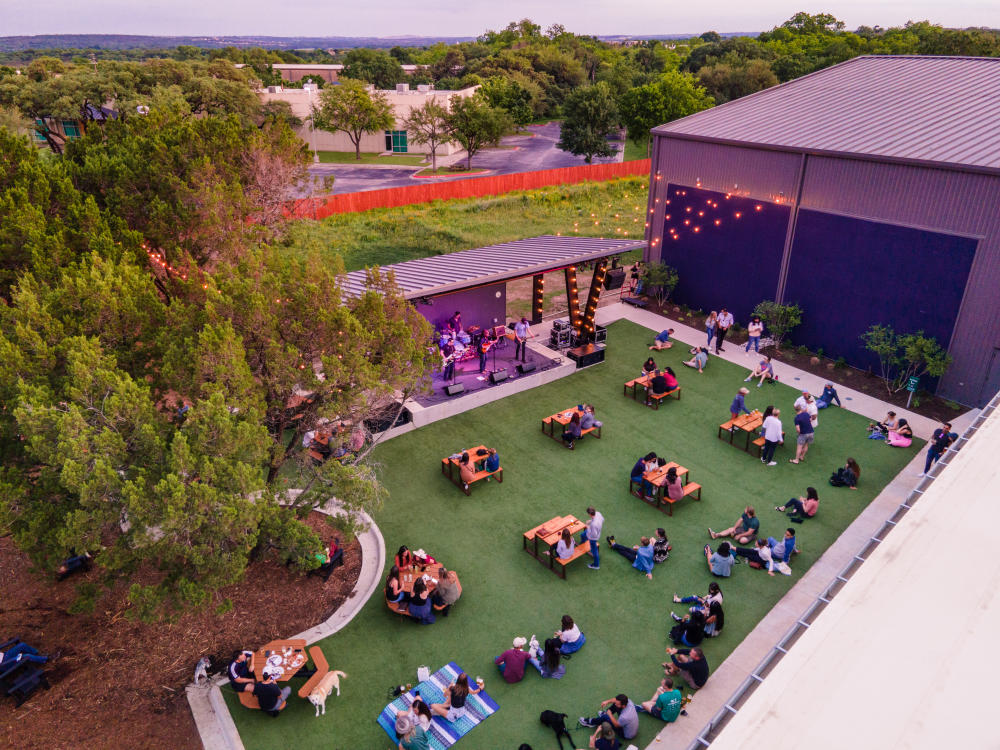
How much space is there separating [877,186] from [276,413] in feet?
58.3

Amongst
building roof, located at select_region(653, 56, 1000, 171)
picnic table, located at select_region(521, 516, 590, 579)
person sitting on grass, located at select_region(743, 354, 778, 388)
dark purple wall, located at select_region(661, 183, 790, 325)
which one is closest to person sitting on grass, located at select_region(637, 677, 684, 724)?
picnic table, located at select_region(521, 516, 590, 579)

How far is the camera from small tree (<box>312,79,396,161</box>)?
2495 inches

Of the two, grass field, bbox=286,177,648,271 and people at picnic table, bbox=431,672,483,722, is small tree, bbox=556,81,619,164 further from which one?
people at picnic table, bbox=431,672,483,722

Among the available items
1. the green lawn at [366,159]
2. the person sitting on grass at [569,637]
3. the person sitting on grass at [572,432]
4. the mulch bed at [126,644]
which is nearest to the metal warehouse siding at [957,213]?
the person sitting on grass at [572,432]

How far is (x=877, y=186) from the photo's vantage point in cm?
1877

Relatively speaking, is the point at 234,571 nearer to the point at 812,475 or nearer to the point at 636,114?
the point at 812,475

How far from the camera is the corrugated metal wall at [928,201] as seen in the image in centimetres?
1695

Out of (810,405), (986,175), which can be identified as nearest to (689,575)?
(810,405)

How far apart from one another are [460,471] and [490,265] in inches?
275

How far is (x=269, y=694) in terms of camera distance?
965cm

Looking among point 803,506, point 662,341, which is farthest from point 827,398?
point 803,506

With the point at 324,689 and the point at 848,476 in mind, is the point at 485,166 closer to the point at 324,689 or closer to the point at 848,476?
the point at 848,476

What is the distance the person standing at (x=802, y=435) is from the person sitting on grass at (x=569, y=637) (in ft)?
26.7

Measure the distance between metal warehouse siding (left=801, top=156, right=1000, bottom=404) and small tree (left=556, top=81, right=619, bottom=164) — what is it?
1662 inches
